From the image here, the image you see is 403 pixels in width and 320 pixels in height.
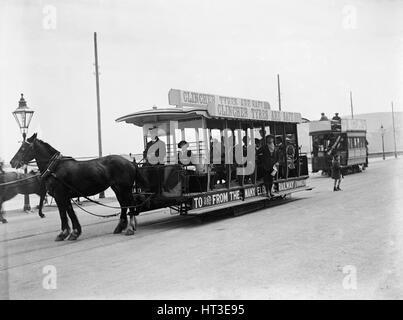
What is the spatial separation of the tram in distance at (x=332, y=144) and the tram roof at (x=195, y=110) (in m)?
15.8

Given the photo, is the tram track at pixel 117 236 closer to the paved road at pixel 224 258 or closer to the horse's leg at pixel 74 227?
the paved road at pixel 224 258

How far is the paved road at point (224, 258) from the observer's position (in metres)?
5.14

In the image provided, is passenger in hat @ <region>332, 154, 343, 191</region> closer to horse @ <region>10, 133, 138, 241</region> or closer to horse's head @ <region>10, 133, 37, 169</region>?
horse @ <region>10, 133, 138, 241</region>

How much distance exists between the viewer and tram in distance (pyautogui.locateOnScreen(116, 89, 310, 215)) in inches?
399

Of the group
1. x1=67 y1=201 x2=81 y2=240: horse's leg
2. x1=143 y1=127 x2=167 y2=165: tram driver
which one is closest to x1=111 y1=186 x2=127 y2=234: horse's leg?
x1=67 y1=201 x2=81 y2=240: horse's leg

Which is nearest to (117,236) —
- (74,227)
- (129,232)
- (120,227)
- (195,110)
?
(129,232)

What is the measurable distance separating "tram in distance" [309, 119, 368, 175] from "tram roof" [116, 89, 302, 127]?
15.8 metres

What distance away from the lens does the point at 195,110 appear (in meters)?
10.1

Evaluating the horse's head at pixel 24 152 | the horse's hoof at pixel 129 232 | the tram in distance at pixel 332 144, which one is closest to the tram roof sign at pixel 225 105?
the horse's hoof at pixel 129 232

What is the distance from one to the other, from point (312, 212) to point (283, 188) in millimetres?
2919

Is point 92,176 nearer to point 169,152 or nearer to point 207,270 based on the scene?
point 169,152

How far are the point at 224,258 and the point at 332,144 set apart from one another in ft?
73.3
